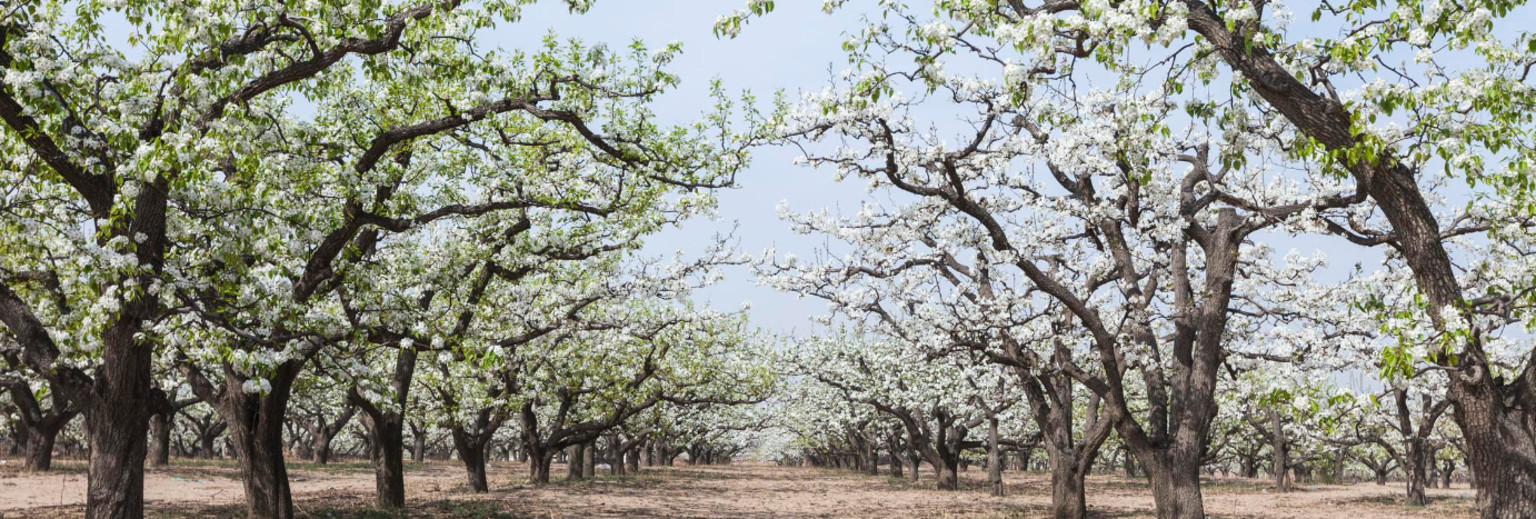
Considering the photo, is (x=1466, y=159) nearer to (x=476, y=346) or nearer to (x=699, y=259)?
(x=476, y=346)

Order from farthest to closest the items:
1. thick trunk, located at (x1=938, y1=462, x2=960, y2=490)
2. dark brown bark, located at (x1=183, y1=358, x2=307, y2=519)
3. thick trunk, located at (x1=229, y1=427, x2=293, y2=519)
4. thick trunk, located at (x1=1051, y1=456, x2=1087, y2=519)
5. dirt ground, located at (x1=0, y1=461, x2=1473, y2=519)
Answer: thick trunk, located at (x1=938, y1=462, x2=960, y2=490)
thick trunk, located at (x1=1051, y1=456, x2=1087, y2=519)
dirt ground, located at (x1=0, y1=461, x2=1473, y2=519)
thick trunk, located at (x1=229, y1=427, x2=293, y2=519)
dark brown bark, located at (x1=183, y1=358, x2=307, y2=519)

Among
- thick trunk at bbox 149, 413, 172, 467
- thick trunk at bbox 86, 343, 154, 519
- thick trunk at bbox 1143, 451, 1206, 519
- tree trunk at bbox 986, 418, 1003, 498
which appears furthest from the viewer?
thick trunk at bbox 149, 413, 172, 467

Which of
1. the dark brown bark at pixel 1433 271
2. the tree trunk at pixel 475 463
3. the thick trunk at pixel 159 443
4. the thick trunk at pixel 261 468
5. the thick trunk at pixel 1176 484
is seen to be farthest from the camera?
the thick trunk at pixel 159 443

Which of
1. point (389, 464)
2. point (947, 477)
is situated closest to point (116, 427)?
point (389, 464)

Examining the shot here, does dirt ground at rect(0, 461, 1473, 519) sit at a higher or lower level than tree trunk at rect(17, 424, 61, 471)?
lower

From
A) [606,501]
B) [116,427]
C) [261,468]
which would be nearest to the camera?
[116,427]

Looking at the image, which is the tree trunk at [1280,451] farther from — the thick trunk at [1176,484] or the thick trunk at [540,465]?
the thick trunk at [540,465]

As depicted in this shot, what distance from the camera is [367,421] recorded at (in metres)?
24.1

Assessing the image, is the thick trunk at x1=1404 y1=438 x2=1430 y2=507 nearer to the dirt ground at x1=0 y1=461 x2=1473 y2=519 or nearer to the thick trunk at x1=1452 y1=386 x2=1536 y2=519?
the dirt ground at x1=0 y1=461 x2=1473 y2=519

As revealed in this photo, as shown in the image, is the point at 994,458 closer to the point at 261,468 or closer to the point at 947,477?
the point at 947,477

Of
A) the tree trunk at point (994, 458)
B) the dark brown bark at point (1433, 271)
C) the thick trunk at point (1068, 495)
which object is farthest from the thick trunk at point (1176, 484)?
the tree trunk at point (994, 458)

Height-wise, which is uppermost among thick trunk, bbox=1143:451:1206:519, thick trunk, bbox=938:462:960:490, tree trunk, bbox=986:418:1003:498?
thick trunk, bbox=1143:451:1206:519

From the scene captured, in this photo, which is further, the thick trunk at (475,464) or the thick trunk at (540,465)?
the thick trunk at (540,465)

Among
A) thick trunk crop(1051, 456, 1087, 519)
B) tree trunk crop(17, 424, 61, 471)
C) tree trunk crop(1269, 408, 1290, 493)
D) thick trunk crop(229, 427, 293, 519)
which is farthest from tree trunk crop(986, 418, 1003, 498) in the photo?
tree trunk crop(17, 424, 61, 471)
